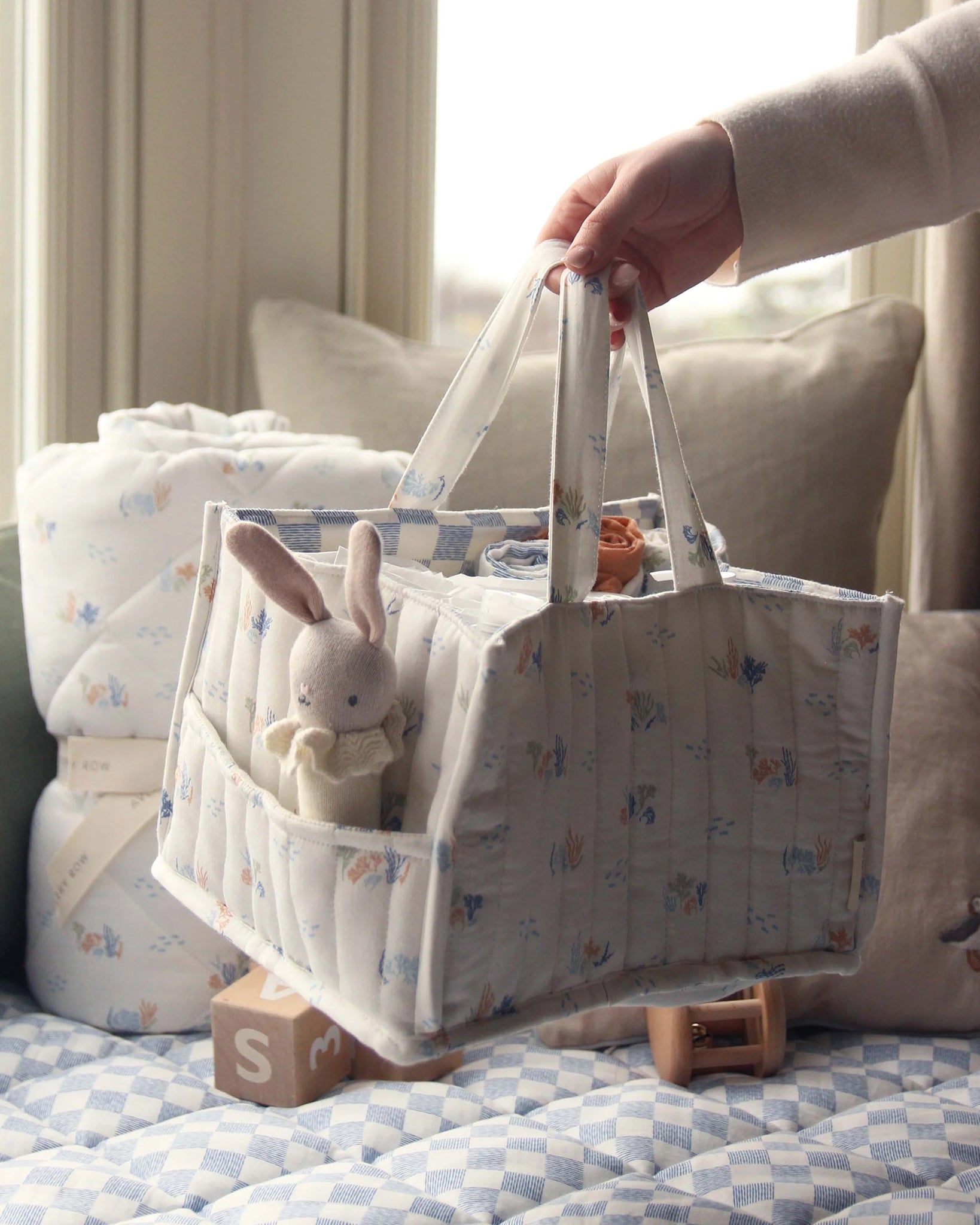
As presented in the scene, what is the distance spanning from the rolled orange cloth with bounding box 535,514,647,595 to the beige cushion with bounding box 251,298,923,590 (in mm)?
424

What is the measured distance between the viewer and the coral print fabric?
1.00 meters

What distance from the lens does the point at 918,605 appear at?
1413mm

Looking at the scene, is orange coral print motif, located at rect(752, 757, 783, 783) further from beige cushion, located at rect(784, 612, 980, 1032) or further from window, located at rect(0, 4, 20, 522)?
window, located at rect(0, 4, 20, 522)

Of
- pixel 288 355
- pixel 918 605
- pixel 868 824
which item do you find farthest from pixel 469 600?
pixel 918 605

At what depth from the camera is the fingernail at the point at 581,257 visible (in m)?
0.59

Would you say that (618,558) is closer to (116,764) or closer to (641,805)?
(641,805)

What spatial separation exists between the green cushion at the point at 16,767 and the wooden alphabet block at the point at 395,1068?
373mm

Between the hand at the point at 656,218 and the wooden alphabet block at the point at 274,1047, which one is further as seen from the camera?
the wooden alphabet block at the point at 274,1047

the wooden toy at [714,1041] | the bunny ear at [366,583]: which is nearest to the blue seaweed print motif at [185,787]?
the bunny ear at [366,583]

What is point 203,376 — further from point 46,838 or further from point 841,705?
point 841,705

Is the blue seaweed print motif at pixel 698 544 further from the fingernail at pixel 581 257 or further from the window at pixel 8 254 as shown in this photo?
the window at pixel 8 254

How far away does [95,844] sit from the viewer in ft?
3.37

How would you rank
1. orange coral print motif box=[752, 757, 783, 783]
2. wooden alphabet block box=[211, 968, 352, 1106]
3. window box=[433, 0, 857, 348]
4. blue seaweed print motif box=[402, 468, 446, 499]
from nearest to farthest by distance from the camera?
orange coral print motif box=[752, 757, 783, 783], blue seaweed print motif box=[402, 468, 446, 499], wooden alphabet block box=[211, 968, 352, 1106], window box=[433, 0, 857, 348]

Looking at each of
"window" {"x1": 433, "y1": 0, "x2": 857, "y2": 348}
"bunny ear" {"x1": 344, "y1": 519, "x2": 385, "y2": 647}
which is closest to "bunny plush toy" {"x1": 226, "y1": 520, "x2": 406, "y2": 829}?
"bunny ear" {"x1": 344, "y1": 519, "x2": 385, "y2": 647}
